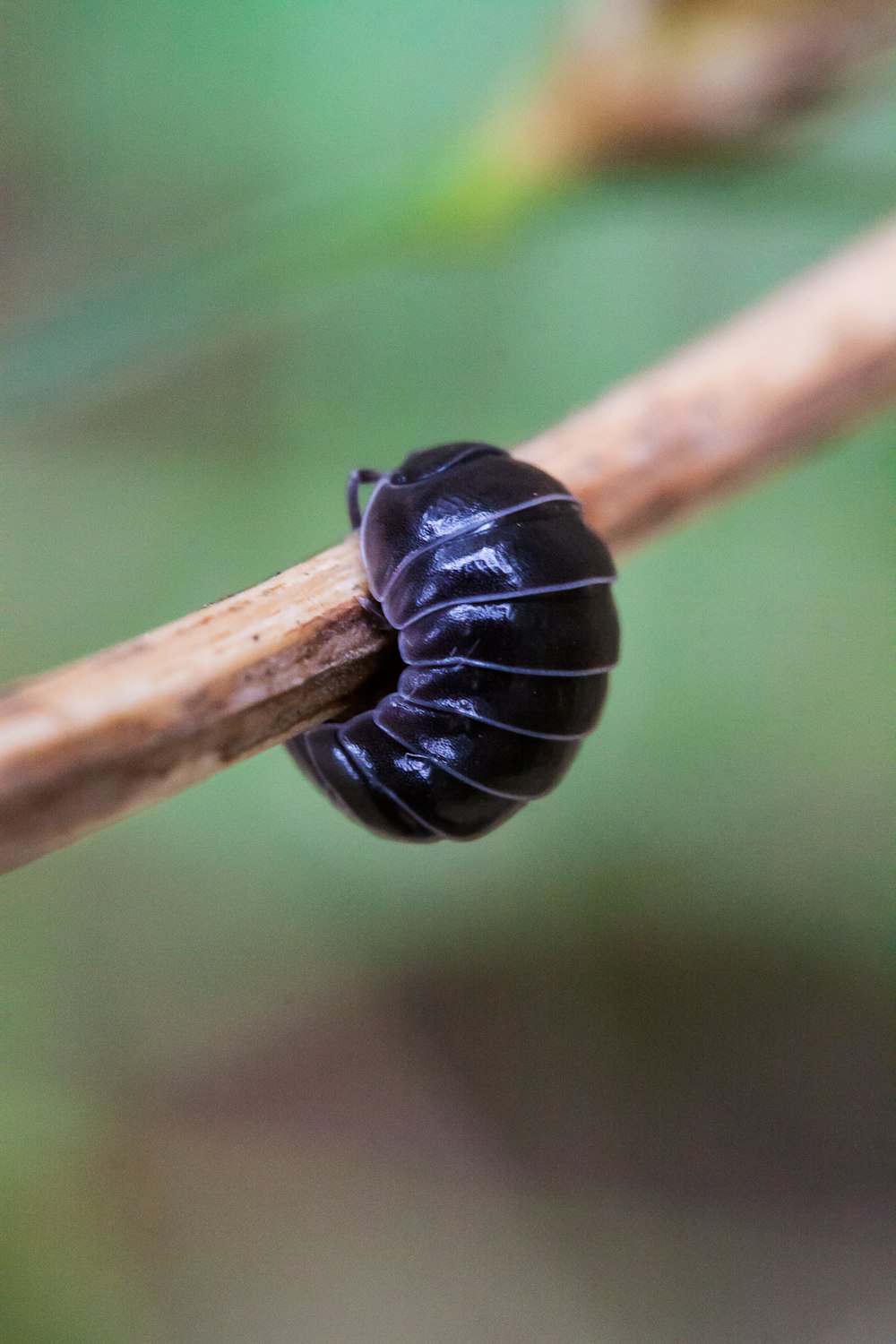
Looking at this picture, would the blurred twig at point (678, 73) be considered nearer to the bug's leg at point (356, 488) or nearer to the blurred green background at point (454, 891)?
the blurred green background at point (454, 891)

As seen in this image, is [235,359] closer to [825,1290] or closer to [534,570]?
[534,570]

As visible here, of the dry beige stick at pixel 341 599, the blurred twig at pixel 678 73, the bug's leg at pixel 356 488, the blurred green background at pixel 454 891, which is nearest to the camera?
the dry beige stick at pixel 341 599

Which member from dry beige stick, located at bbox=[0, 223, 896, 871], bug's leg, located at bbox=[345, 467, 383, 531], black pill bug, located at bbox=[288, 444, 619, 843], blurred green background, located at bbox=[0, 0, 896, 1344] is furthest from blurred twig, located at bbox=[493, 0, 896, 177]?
black pill bug, located at bbox=[288, 444, 619, 843]

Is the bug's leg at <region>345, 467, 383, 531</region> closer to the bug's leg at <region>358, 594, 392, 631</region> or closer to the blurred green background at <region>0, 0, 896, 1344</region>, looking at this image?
the bug's leg at <region>358, 594, 392, 631</region>

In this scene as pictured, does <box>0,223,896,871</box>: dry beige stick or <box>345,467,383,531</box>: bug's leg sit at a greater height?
<box>345,467,383,531</box>: bug's leg

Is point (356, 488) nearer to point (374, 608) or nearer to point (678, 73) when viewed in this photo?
point (374, 608)

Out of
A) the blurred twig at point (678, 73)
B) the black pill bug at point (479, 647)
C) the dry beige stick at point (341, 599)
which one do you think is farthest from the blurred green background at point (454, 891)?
the black pill bug at point (479, 647)
